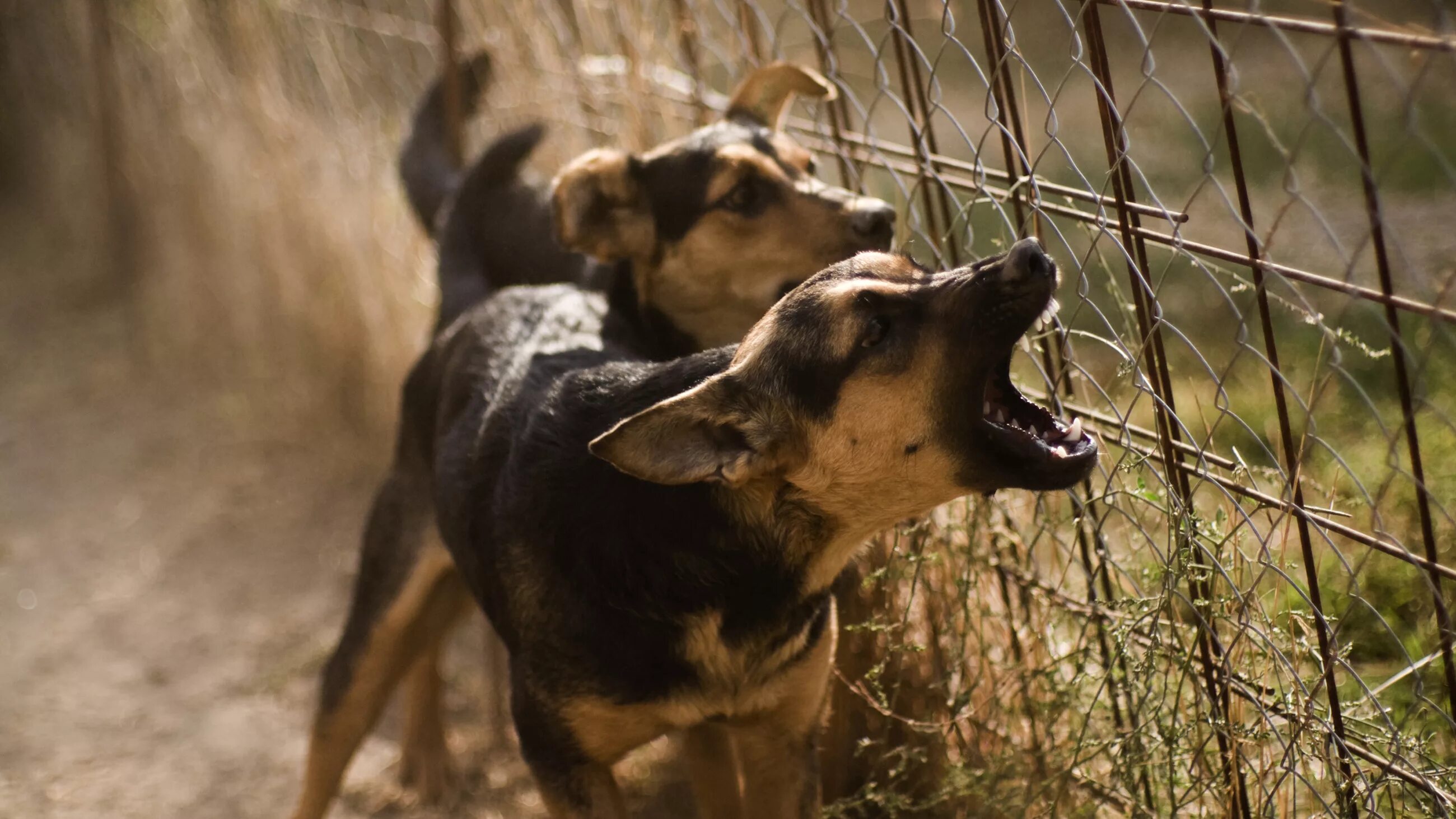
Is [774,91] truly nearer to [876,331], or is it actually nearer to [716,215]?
[716,215]

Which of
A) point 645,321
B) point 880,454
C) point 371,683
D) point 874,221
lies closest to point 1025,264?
point 880,454

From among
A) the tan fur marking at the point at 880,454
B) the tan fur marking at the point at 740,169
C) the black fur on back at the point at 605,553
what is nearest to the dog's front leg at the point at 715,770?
the black fur on back at the point at 605,553

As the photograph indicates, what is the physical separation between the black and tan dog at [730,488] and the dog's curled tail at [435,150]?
1.70 meters

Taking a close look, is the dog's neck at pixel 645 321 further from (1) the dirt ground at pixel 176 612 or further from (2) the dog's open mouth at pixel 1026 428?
(1) the dirt ground at pixel 176 612

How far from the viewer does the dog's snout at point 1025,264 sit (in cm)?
252

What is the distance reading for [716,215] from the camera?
383cm

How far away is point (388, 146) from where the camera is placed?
6.47m

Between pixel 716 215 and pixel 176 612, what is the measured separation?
138 inches

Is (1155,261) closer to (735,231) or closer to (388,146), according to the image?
(735,231)

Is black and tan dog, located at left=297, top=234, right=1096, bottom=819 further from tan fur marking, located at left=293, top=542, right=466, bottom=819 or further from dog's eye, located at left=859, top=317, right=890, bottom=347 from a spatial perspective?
tan fur marking, located at left=293, top=542, right=466, bottom=819

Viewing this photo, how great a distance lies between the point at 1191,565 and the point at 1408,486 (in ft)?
6.68

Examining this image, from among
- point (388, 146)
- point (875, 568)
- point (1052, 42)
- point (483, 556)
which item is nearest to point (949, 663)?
point (875, 568)

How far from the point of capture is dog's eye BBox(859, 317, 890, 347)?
264 cm

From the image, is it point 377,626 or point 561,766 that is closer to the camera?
point 561,766
